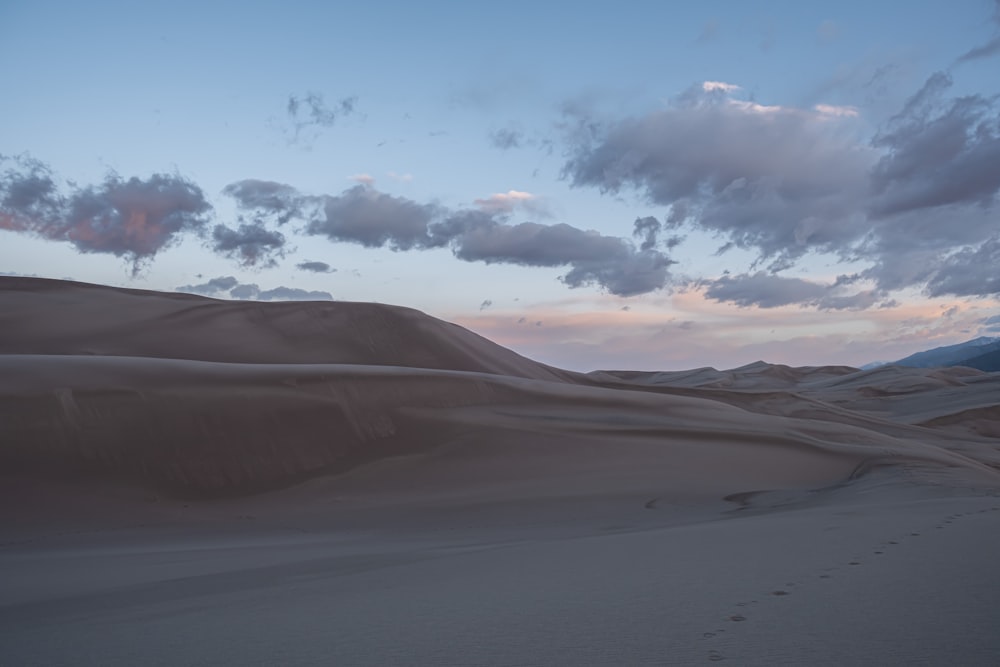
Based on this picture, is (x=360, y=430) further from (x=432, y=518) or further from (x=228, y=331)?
(x=228, y=331)

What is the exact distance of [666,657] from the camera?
6.48ft

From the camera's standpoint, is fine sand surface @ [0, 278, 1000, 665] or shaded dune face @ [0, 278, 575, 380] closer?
fine sand surface @ [0, 278, 1000, 665]

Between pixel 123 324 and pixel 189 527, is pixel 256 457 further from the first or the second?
pixel 123 324

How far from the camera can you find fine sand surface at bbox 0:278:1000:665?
228 cm

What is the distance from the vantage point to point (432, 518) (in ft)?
20.1

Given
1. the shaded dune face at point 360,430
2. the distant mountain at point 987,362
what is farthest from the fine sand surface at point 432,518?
the distant mountain at point 987,362

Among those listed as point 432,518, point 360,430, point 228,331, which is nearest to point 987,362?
point 228,331

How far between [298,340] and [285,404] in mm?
6370

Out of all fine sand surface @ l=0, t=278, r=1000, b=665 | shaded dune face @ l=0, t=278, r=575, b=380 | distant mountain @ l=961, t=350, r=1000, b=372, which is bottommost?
fine sand surface @ l=0, t=278, r=1000, b=665

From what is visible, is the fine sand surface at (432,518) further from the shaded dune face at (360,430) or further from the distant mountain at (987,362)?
the distant mountain at (987,362)

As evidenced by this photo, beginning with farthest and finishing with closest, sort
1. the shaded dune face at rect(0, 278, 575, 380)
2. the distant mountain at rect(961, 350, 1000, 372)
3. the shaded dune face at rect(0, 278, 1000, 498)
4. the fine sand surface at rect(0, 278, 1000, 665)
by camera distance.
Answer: the distant mountain at rect(961, 350, 1000, 372) → the shaded dune face at rect(0, 278, 575, 380) → the shaded dune face at rect(0, 278, 1000, 498) → the fine sand surface at rect(0, 278, 1000, 665)

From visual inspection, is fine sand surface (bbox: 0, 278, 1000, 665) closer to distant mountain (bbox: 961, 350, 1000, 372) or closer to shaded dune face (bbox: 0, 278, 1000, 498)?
shaded dune face (bbox: 0, 278, 1000, 498)

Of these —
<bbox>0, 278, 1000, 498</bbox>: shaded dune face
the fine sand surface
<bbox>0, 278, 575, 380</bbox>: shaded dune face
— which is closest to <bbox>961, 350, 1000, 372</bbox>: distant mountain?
the fine sand surface

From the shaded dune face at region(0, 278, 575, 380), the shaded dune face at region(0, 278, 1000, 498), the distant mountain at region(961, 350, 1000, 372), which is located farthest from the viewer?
the distant mountain at region(961, 350, 1000, 372)
